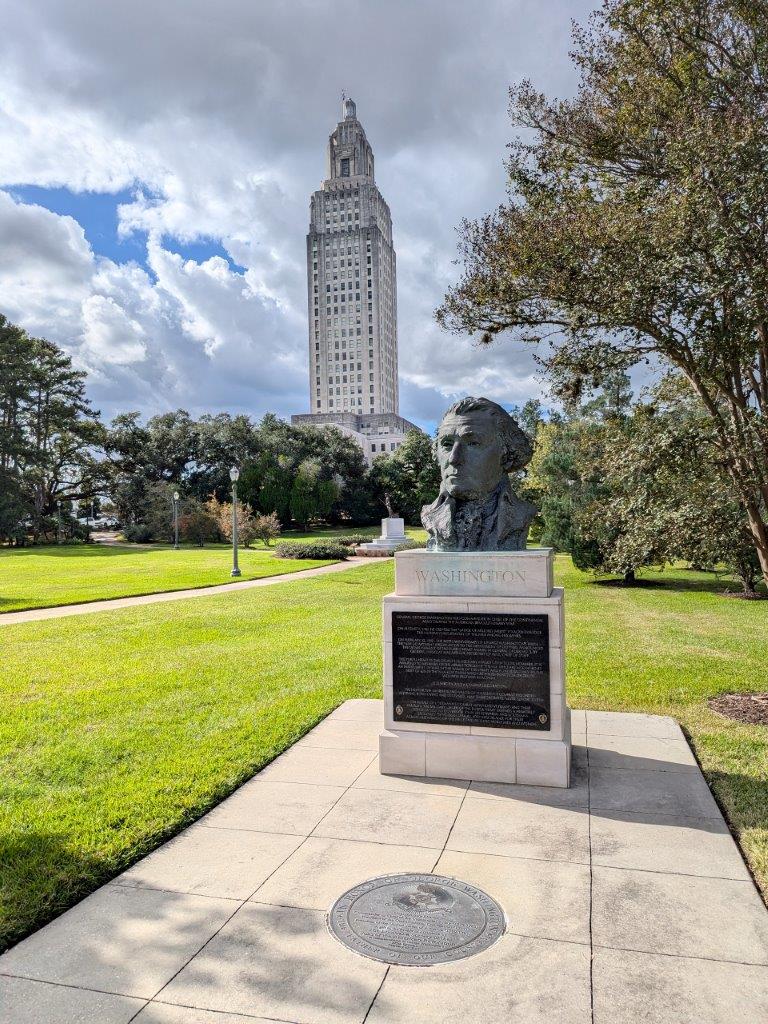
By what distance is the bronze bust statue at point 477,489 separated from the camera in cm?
579

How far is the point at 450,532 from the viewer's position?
231 inches

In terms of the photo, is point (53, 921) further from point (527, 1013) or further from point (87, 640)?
point (87, 640)

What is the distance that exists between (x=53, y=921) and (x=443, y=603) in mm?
3368

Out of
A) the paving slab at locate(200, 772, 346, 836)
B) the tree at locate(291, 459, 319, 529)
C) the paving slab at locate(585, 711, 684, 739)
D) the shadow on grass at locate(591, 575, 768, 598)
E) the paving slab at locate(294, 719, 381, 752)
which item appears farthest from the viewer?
the tree at locate(291, 459, 319, 529)

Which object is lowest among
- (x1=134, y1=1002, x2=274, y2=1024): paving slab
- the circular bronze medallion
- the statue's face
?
the circular bronze medallion

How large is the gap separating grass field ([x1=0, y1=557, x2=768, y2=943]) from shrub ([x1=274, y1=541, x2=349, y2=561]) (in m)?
15.6

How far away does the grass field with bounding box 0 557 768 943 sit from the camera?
14.6ft

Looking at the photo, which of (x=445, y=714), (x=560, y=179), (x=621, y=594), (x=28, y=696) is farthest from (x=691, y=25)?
(x=621, y=594)

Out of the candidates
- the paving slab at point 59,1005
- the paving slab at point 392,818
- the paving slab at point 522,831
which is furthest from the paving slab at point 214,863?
the paving slab at point 522,831

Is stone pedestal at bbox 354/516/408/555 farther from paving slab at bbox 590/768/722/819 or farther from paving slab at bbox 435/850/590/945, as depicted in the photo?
paving slab at bbox 435/850/590/945

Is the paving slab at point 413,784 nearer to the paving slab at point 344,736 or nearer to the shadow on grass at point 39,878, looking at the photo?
the paving slab at point 344,736

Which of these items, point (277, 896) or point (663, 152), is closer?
point (277, 896)

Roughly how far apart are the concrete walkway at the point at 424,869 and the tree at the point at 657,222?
4.93m

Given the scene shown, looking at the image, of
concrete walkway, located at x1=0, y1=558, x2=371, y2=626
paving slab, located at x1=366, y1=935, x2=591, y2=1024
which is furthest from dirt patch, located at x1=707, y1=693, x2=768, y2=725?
concrete walkway, located at x1=0, y1=558, x2=371, y2=626
